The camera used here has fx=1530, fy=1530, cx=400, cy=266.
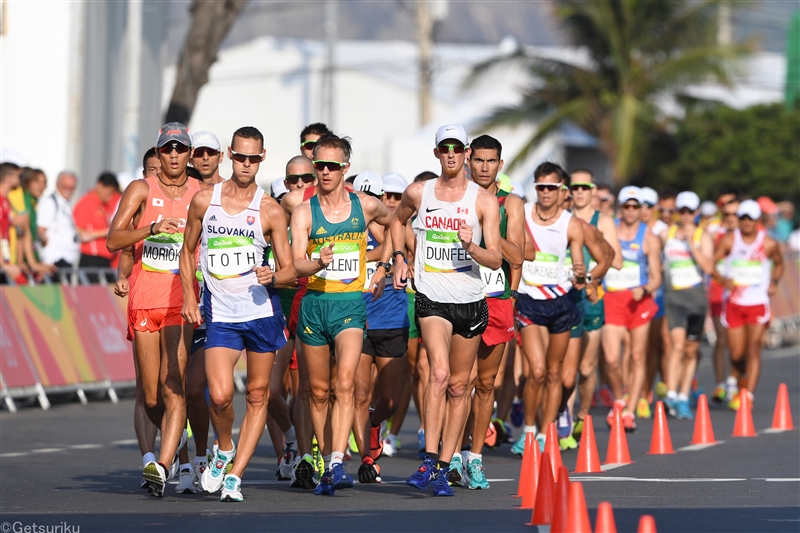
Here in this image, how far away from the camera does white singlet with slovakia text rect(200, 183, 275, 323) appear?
9203mm

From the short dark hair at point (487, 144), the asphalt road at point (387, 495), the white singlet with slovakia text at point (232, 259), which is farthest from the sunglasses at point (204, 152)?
the asphalt road at point (387, 495)

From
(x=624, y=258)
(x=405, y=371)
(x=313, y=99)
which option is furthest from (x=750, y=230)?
(x=313, y=99)

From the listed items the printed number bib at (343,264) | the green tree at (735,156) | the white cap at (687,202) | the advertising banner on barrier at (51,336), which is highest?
the green tree at (735,156)

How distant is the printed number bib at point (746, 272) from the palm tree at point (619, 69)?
19977 mm

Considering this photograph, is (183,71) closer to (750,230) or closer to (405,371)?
(750,230)

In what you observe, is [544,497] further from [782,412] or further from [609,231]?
[782,412]

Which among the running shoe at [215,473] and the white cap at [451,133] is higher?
the white cap at [451,133]

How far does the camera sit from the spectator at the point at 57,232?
56.6 feet

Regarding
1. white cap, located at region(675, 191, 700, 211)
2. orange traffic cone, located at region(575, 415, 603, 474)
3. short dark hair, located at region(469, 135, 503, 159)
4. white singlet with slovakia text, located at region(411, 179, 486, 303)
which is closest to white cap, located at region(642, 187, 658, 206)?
white cap, located at region(675, 191, 700, 211)

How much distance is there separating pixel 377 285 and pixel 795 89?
4113 cm

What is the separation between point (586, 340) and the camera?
1380 centimetres

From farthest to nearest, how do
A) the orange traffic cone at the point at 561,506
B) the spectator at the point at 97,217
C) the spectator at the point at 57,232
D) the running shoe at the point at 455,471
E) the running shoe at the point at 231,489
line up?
1. the spectator at the point at 97,217
2. the spectator at the point at 57,232
3. the running shoe at the point at 455,471
4. the running shoe at the point at 231,489
5. the orange traffic cone at the point at 561,506
